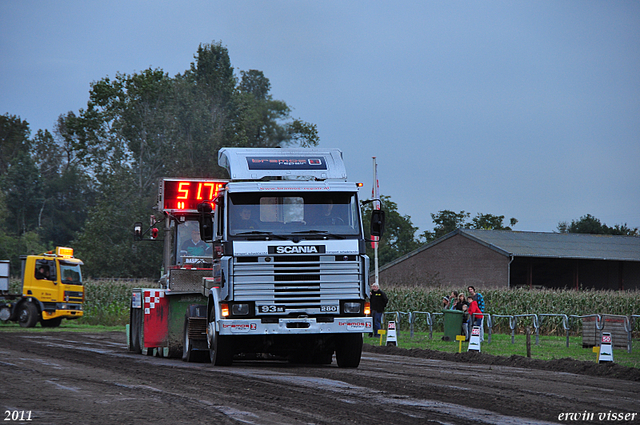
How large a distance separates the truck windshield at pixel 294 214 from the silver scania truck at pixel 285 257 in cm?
2

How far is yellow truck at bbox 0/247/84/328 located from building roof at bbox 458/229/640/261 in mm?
24665

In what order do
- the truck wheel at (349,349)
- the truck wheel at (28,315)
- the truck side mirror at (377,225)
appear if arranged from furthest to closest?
the truck wheel at (28,315) < the truck wheel at (349,349) < the truck side mirror at (377,225)

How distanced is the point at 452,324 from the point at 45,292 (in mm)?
20317

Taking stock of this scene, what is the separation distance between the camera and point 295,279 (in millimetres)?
14078

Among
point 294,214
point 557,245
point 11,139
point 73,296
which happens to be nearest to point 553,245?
point 557,245

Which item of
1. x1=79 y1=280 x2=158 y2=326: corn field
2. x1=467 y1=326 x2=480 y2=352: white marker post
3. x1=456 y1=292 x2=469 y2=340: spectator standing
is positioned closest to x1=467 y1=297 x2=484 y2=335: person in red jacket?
x1=456 y1=292 x2=469 y2=340: spectator standing

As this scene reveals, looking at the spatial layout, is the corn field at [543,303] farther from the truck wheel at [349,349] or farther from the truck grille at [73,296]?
the truck wheel at [349,349]

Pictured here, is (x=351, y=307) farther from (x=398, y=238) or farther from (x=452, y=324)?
(x=398, y=238)

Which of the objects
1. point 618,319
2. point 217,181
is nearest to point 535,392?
point 217,181

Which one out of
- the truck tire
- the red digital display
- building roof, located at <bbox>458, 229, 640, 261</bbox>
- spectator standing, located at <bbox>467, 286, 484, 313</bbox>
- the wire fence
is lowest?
the truck tire

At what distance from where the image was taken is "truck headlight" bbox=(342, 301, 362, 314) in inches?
561

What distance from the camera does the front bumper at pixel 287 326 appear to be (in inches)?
551

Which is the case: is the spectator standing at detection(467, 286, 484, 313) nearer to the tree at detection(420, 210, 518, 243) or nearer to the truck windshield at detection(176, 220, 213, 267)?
the truck windshield at detection(176, 220, 213, 267)

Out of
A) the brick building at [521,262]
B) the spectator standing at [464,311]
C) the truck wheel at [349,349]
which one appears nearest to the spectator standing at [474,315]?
the spectator standing at [464,311]
